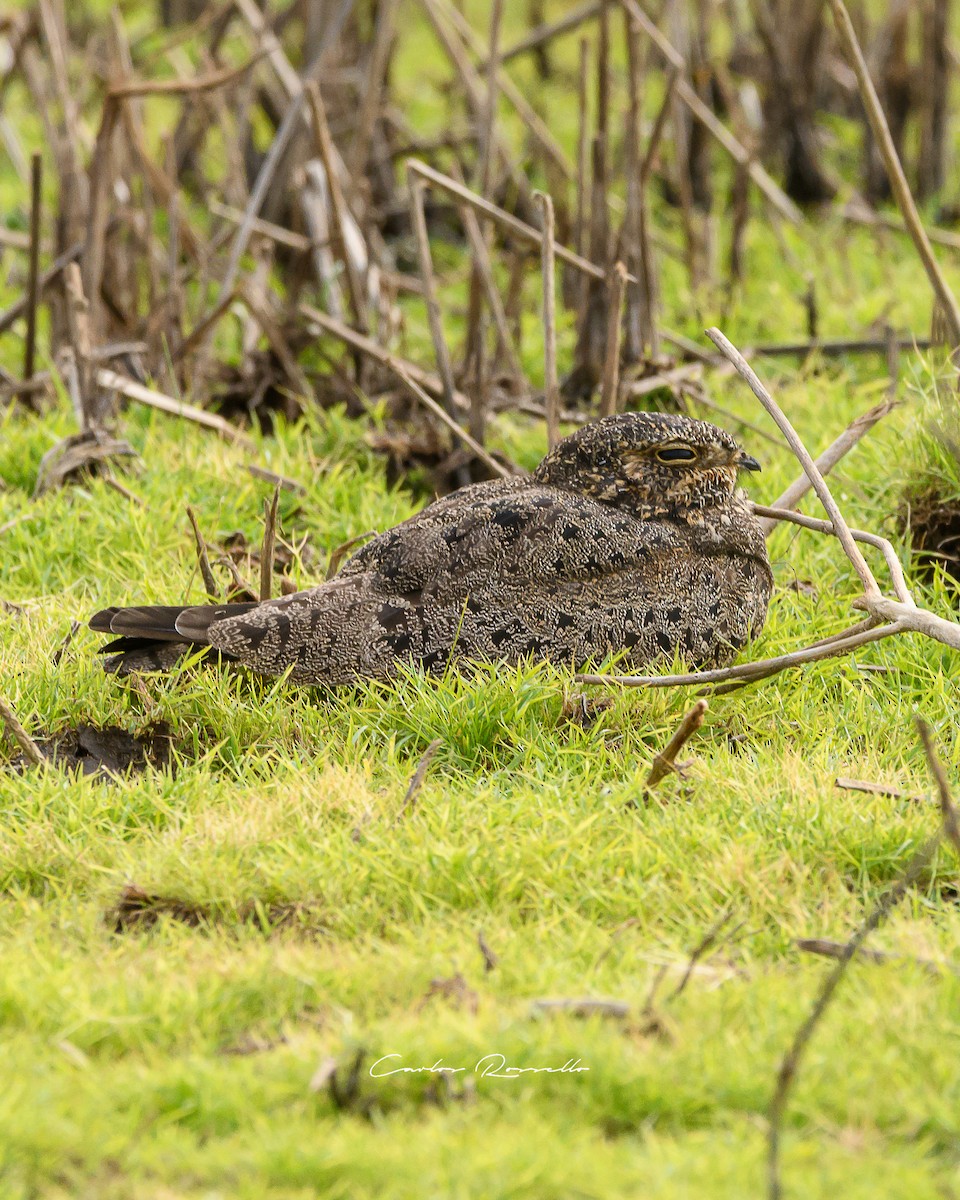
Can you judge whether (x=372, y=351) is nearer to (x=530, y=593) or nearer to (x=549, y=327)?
(x=549, y=327)

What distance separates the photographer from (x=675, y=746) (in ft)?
11.6

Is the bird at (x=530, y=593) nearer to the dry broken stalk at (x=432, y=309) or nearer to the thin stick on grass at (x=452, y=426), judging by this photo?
the thin stick on grass at (x=452, y=426)

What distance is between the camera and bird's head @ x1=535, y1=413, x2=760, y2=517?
172 inches

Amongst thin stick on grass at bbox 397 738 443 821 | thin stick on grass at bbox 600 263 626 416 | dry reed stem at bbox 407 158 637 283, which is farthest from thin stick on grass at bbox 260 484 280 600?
dry reed stem at bbox 407 158 637 283

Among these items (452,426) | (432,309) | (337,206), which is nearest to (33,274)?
(337,206)

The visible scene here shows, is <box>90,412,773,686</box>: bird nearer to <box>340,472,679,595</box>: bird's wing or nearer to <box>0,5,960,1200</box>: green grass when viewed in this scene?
<box>340,472,679,595</box>: bird's wing

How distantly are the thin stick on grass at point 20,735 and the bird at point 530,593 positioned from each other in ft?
1.13

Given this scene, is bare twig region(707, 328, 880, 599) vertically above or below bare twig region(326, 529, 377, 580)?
above

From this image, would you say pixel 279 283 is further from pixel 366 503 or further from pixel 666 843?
pixel 666 843

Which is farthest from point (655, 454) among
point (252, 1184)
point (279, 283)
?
point (279, 283)

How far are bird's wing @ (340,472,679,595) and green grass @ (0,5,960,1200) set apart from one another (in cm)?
30

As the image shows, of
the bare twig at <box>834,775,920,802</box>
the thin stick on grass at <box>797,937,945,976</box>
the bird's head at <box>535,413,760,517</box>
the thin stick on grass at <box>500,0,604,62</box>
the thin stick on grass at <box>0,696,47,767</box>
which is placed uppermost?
the thin stick on grass at <box>500,0,604,62</box>

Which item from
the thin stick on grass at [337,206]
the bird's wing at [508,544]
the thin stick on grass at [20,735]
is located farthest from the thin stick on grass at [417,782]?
the thin stick on grass at [337,206]

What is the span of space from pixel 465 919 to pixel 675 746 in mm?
703
